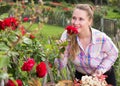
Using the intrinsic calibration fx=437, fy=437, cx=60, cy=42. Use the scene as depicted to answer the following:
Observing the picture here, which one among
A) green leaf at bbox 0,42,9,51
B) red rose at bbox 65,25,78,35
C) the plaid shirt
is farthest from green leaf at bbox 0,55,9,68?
the plaid shirt

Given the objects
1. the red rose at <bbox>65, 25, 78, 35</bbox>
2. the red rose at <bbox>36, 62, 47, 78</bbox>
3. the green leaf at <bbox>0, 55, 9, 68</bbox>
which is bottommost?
the red rose at <bbox>36, 62, 47, 78</bbox>

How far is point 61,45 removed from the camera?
3.81 meters

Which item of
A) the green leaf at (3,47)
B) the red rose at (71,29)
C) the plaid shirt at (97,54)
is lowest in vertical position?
the plaid shirt at (97,54)

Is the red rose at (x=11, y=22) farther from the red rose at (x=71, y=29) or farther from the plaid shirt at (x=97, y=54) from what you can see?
the plaid shirt at (x=97, y=54)

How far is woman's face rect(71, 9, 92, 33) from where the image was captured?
394cm

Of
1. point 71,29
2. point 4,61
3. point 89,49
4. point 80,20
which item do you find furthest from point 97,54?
point 4,61

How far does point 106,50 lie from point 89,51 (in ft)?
0.53

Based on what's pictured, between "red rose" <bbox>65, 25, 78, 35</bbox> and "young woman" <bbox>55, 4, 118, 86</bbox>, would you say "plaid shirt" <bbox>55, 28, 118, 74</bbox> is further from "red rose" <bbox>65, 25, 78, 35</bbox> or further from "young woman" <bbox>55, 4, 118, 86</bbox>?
"red rose" <bbox>65, 25, 78, 35</bbox>

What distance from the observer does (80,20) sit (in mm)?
3994

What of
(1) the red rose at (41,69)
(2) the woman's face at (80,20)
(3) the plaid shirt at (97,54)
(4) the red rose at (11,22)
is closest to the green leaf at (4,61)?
(1) the red rose at (41,69)

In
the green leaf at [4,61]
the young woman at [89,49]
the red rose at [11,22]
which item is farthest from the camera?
the young woman at [89,49]

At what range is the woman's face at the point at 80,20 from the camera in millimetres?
3943

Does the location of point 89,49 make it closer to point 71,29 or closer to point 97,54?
point 97,54

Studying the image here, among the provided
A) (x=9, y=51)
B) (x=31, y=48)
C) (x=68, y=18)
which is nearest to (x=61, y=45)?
(x=31, y=48)
